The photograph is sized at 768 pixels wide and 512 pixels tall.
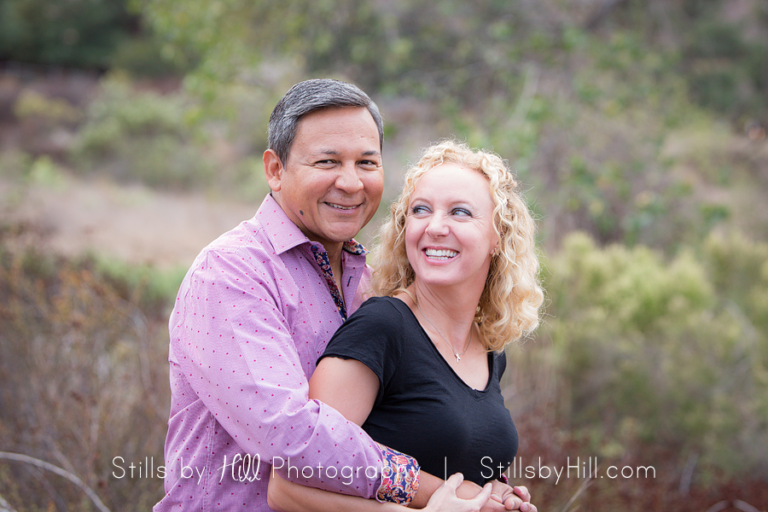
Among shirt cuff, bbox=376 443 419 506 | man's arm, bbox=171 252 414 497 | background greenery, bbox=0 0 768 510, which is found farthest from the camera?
background greenery, bbox=0 0 768 510

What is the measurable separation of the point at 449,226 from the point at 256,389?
0.81 metres

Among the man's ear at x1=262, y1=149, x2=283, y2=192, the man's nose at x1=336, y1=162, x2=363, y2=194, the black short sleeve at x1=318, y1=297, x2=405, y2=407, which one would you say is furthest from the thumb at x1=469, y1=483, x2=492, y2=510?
the man's ear at x1=262, y1=149, x2=283, y2=192

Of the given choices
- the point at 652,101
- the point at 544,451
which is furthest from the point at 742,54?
the point at 544,451

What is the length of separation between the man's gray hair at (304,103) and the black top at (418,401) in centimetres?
59

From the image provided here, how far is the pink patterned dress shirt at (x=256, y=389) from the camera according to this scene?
5.09ft

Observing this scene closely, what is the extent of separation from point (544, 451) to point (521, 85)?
519 cm

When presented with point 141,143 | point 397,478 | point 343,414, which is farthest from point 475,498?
point 141,143

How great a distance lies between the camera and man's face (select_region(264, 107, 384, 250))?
6.46ft

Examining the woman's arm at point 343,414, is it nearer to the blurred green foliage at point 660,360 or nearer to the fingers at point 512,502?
the fingers at point 512,502

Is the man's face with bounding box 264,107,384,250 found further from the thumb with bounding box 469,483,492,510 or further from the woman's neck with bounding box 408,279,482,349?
the thumb with bounding box 469,483,492,510

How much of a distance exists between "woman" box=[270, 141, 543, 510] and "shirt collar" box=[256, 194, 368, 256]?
0.29 meters

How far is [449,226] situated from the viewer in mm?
1997

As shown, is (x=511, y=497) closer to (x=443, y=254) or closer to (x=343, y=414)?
(x=343, y=414)

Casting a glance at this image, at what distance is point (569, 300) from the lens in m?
5.58
